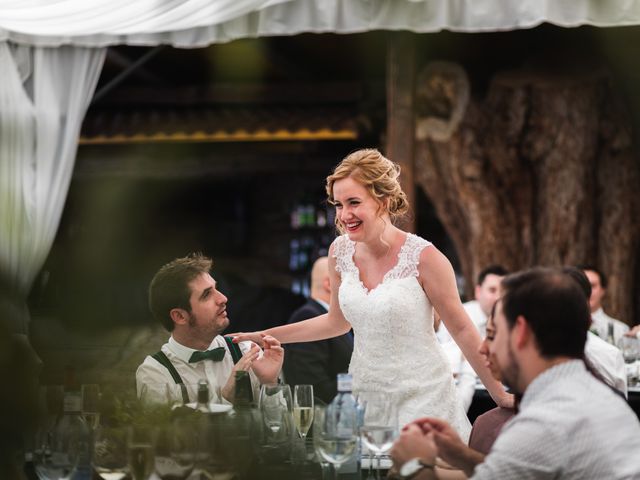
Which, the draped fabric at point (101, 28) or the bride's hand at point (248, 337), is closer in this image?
the bride's hand at point (248, 337)

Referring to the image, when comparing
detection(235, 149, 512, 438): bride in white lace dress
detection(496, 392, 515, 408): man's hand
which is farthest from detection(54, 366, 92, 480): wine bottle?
detection(235, 149, 512, 438): bride in white lace dress

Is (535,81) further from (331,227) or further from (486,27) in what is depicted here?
(486,27)

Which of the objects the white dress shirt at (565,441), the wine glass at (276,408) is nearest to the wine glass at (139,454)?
the wine glass at (276,408)

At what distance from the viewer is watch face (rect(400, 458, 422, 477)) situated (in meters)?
1.81

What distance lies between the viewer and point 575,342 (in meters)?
1.80

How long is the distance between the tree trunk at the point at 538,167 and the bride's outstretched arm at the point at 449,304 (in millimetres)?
4529

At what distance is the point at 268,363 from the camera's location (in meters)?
2.82

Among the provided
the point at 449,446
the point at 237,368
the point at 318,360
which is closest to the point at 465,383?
the point at 318,360

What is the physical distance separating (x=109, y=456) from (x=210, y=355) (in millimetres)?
963

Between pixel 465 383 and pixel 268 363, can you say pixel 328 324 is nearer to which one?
pixel 268 363

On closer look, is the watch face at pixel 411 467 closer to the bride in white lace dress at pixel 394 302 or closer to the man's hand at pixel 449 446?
the man's hand at pixel 449 446

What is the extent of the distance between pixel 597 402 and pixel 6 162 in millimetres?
1109

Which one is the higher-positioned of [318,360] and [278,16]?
[278,16]

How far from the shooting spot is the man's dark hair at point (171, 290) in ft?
9.81
